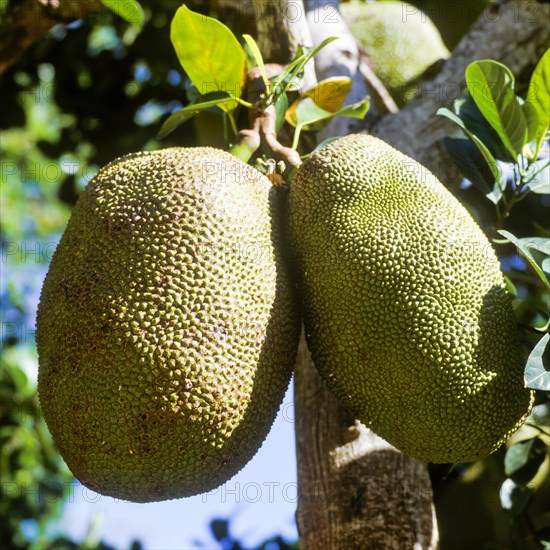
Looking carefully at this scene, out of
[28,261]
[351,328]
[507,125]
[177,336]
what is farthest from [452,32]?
[28,261]

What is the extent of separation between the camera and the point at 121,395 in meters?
1.07

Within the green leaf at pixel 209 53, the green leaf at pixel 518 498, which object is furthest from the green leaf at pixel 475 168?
the green leaf at pixel 518 498

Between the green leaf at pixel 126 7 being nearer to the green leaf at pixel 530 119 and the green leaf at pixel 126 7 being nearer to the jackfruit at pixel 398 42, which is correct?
the green leaf at pixel 530 119

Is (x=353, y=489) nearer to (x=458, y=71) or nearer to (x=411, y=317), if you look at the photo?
(x=411, y=317)

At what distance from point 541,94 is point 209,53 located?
64 cm

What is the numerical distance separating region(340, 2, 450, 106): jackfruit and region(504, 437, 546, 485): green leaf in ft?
4.30

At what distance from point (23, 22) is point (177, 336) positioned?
49.6 inches

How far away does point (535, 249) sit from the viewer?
4.35 ft

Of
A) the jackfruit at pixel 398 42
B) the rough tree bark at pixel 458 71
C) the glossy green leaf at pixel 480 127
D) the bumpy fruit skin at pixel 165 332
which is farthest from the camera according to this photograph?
the jackfruit at pixel 398 42

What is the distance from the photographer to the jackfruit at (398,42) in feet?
8.16

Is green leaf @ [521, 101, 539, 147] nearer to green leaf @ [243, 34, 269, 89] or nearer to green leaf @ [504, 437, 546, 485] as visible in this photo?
green leaf @ [243, 34, 269, 89]

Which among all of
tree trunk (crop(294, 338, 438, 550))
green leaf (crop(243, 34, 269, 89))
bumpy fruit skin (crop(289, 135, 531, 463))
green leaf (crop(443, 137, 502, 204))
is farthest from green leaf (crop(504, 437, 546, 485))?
green leaf (crop(243, 34, 269, 89))

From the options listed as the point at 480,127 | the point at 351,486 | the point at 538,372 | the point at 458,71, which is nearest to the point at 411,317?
the point at 538,372

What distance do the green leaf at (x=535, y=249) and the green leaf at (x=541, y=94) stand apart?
25 cm
